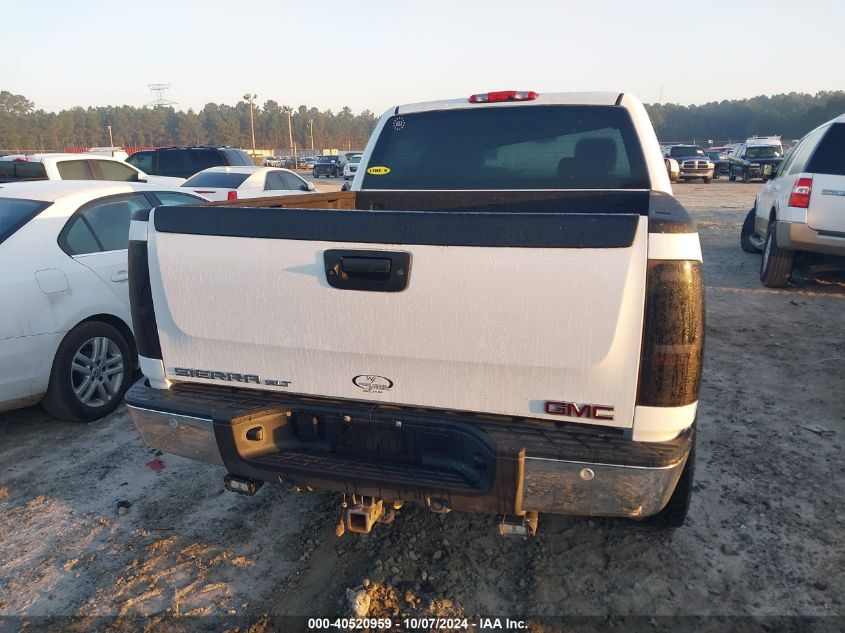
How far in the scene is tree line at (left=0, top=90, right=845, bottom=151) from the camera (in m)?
91.6

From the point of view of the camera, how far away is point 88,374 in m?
4.60

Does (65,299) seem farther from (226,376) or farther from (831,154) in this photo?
(831,154)

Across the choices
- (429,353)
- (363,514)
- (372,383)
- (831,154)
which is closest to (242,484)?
(363,514)

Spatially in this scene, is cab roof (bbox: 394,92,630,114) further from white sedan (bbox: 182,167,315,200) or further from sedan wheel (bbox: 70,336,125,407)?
white sedan (bbox: 182,167,315,200)

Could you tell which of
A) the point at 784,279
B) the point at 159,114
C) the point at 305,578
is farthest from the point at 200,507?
the point at 159,114

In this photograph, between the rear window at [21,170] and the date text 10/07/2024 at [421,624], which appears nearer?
the date text 10/07/2024 at [421,624]

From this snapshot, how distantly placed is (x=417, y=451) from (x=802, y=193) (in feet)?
23.4

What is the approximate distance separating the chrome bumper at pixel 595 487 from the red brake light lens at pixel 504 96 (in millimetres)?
2664

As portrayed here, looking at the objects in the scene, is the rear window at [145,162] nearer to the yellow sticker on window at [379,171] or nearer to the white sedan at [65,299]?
the white sedan at [65,299]

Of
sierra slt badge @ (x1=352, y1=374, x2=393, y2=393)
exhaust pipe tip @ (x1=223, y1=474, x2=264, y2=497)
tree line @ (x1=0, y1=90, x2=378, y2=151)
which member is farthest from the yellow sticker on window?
tree line @ (x1=0, y1=90, x2=378, y2=151)

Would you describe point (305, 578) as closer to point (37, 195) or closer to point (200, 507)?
point (200, 507)

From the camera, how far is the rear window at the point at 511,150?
3893mm

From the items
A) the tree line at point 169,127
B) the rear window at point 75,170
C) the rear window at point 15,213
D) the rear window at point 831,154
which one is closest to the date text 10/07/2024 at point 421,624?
the rear window at point 15,213

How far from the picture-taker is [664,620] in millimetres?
2590
